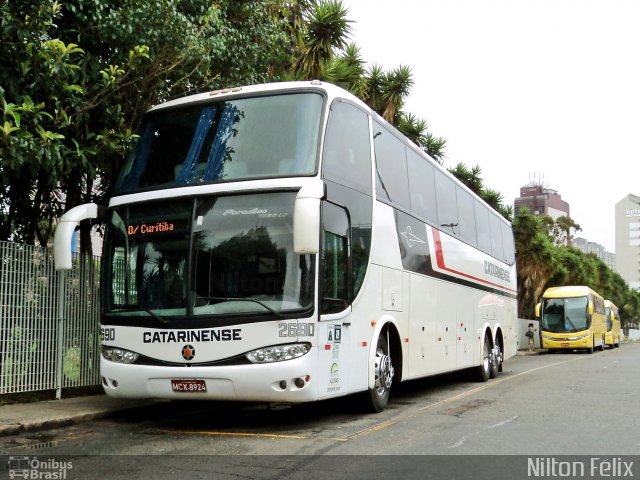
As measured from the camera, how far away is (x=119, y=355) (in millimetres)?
8344

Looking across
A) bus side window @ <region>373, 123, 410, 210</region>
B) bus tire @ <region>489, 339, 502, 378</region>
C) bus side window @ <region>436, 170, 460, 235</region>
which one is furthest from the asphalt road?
bus tire @ <region>489, 339, 502, 378</region>

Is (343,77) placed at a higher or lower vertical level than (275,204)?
higher

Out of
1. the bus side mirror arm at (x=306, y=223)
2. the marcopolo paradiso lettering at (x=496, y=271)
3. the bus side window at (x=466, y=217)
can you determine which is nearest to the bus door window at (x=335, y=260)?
the bus side mirror arm at (x=306, y=223)

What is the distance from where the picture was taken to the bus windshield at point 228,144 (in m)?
8.27

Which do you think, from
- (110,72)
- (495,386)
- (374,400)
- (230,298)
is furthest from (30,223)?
(495,386)

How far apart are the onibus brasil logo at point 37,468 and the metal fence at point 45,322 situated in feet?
11.4

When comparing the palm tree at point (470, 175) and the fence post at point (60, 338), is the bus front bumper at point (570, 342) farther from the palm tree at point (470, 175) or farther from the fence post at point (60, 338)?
the fence post at point (60, 338)

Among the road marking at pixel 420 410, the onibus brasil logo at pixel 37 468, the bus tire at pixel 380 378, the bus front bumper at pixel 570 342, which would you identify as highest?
the bus tire at pixel 380 378

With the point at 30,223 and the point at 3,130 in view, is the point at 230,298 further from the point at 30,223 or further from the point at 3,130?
the point at 30,223

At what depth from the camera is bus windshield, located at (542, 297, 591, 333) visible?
118 feet

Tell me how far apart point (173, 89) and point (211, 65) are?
815 mm

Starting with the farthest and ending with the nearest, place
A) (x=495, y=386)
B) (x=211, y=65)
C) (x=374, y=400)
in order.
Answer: (x=495, y=386)
(x=211, y=65)
(x=374, y=400)

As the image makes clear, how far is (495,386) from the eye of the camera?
14539 mm

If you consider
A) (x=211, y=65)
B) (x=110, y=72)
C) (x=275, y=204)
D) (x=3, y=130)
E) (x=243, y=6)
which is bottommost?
(x=275, y=204)
